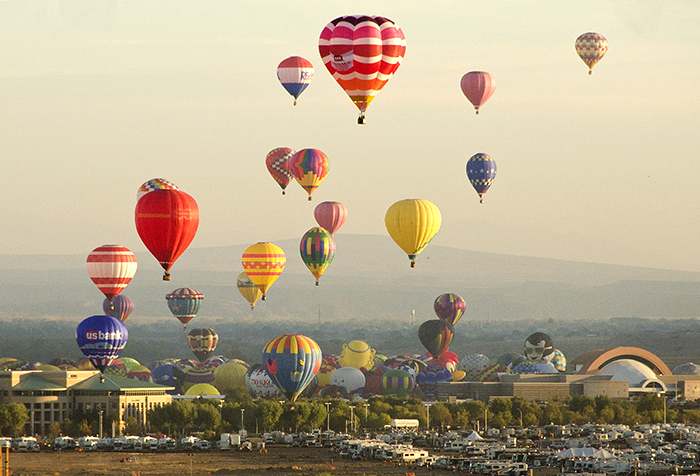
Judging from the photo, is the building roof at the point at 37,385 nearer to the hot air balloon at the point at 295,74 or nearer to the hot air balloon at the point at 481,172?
the hot air balloon at the point at 295,74

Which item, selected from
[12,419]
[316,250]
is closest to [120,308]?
[316,250]

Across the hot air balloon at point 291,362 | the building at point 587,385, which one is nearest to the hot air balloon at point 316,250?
the hot air balloon at point 291,362

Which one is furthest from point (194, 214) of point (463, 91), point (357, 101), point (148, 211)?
point (463, 91)

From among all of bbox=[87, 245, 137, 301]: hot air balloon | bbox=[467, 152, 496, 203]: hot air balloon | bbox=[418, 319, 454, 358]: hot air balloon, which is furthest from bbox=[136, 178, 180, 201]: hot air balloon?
bbox=[418, 319, 454, 358]: hot air balloon

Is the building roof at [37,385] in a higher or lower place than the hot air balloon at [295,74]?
lower

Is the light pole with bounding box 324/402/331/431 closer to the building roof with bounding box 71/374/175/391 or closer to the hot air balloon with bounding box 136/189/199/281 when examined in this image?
the building roof with bounding box 71/374/175/391

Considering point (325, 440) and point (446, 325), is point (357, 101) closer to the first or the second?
point (325, 440)

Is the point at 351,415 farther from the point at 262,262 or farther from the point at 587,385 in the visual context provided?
the point at 587,385
